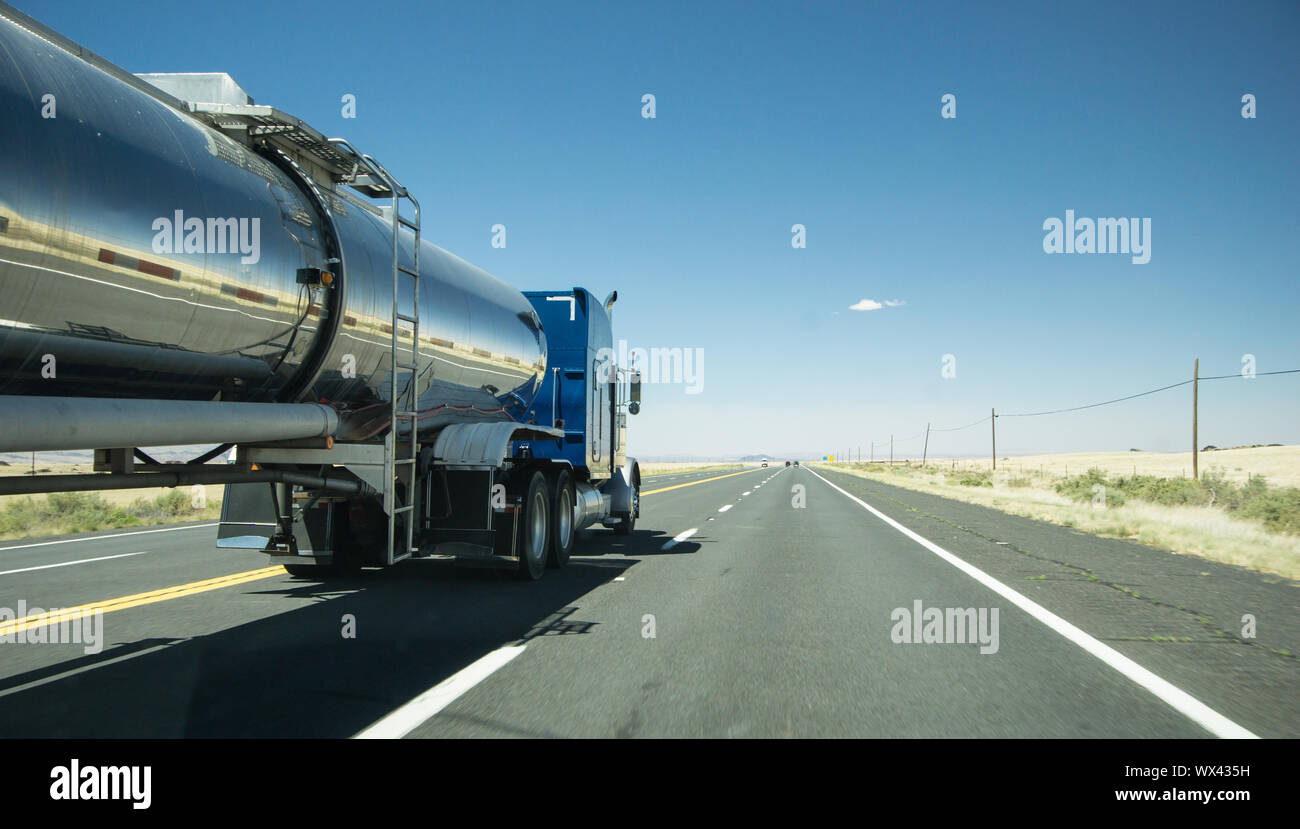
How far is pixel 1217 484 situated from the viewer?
86.6ft

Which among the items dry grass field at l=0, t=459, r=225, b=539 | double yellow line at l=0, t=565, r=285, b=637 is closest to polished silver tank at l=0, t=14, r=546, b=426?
double yellow line at l=0, t=565, r=285, b=637

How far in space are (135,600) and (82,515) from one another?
1205cm

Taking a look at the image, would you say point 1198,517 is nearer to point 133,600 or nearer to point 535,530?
point 535,530

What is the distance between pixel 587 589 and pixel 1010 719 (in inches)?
195

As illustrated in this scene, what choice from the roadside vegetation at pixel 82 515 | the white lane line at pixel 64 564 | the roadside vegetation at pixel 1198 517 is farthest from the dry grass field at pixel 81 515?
the roadside vegetation at pixel 1198 517

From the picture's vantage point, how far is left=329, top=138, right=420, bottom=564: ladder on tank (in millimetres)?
6660

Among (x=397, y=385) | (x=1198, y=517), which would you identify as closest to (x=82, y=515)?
(x=397, y=385)

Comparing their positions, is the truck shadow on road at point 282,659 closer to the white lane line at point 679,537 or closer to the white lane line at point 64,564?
the white lane line at point 64,564

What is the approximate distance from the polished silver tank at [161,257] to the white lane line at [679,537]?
6.41 meters

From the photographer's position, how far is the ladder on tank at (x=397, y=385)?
666cm

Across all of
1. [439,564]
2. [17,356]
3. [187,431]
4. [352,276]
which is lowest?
[439,564]

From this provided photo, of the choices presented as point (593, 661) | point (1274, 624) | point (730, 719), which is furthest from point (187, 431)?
point (1274, 624)

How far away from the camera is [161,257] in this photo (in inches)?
175
